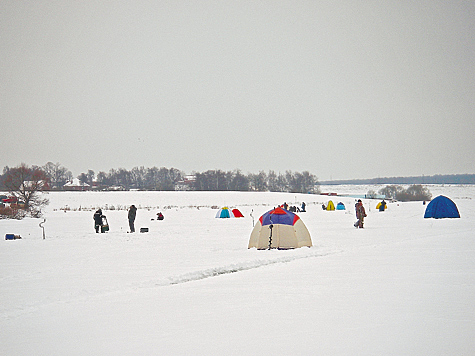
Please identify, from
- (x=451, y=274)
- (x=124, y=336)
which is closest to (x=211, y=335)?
(x=124, y=336)

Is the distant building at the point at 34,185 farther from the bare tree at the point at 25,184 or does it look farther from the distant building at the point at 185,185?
the distant building at the point at 185,185

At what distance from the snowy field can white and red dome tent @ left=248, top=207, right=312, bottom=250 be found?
629mm

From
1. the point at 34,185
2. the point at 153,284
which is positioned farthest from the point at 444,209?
the point at 34,185

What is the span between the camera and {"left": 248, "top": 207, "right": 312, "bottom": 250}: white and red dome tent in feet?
55.9

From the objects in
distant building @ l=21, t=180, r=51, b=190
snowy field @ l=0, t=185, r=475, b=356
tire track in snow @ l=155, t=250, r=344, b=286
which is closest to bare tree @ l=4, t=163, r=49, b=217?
distant building @ l=21, t=180, r=51, b=190

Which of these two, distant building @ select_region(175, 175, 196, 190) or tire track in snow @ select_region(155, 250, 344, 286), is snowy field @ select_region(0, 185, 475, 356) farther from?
distant building @ select_region(175, 175, 196, 190)

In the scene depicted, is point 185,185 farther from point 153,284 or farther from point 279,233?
point 153,284

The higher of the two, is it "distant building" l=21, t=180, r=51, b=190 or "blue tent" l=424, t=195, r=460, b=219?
"distant building" l=21, t=180, r=51, b=190

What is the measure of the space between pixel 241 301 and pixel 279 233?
860cm

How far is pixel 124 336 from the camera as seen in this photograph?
6559 millimetres

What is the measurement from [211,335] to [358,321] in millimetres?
2405

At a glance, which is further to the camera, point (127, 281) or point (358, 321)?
point (127, 281)

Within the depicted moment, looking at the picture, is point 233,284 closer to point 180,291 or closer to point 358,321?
point 180,291

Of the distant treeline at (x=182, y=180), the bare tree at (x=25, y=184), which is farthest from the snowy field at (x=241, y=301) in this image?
the distant treeline at (x=182, y=180)
